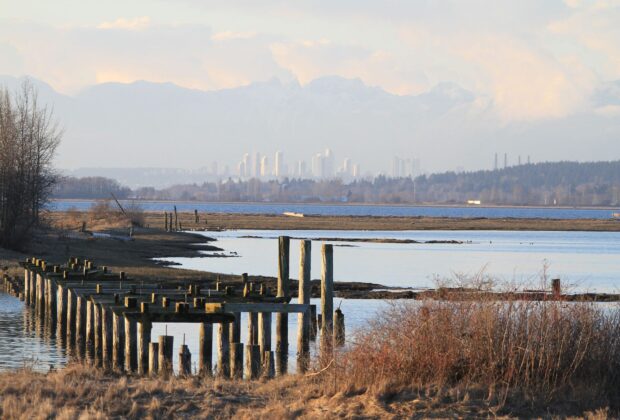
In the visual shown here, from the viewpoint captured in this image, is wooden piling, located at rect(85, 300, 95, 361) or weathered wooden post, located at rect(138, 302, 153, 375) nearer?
weathered wooden post, located at rect(138, 302, 153, 375)

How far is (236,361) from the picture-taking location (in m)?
21.8

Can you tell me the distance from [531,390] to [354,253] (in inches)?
2232

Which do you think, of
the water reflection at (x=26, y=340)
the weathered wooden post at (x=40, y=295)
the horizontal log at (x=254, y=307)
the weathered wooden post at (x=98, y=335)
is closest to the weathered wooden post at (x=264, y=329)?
the horizontal log at (x=254, y=307)

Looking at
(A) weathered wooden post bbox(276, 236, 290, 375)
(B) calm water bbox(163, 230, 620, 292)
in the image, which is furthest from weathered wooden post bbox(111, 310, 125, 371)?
(B) calm water bbox(163, 230, 620, 292)

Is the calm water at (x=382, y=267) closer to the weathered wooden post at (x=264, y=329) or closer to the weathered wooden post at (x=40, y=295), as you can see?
the weathered wooden post at (x=40, y=295)

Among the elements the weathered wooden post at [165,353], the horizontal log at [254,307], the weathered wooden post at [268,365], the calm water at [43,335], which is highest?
the horizontal log at [254,307]

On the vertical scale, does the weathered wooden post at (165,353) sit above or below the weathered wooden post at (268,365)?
above

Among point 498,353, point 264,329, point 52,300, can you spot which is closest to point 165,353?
point 264,329

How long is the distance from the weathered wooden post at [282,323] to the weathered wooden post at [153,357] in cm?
226

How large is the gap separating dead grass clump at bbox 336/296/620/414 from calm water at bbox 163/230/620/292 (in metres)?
22.3

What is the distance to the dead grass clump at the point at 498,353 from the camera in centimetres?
1655

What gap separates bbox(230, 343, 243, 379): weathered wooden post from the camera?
2158 centimetres

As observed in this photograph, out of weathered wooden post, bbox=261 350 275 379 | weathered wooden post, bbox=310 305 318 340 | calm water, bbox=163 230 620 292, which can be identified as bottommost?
calm water, bbox=163 230 620 292

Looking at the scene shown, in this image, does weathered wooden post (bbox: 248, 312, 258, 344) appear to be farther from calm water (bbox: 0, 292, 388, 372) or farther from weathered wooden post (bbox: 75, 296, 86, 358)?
weathered wooden post (bbox: 75, 296, 86, 358)
